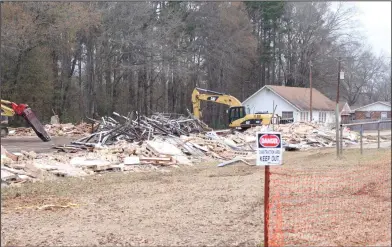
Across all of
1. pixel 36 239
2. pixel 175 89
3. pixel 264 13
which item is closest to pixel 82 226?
pixel 36 239

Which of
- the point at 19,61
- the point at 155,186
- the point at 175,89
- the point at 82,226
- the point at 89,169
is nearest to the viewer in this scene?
the point at 82,226

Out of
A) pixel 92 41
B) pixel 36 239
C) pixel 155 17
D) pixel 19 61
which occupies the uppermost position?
pixel 155 17

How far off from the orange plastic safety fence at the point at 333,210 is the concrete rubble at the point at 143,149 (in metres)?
6.90

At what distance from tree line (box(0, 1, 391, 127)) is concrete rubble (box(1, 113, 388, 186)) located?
6368mm

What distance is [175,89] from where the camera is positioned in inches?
2267

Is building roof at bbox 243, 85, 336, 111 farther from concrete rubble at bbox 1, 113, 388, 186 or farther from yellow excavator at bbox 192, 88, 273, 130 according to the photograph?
concrete rubble at bbox 1, 113, 388, 186

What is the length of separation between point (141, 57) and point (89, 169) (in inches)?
1281

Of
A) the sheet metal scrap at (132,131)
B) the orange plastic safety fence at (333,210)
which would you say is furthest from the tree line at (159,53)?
the orange plastic safety fence at (333,210)

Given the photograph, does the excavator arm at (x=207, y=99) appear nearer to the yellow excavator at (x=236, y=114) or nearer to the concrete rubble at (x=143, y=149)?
the yellow excavator at (x=236, y=114)

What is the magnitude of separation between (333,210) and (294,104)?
41.8 meters

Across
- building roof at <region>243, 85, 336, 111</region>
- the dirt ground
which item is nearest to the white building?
building roof at <region>243, 85, 336, 111</region>

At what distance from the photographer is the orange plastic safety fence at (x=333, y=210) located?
6117mm

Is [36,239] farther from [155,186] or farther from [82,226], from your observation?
[155,186]

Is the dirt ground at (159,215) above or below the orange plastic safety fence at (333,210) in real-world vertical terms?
below
